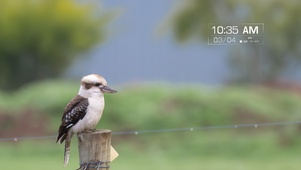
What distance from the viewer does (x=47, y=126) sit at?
659 inches

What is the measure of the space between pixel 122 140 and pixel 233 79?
8.73 meters

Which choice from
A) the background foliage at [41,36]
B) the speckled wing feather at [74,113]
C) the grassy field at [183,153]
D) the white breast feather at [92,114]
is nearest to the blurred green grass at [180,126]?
the grassy field at [183,153]

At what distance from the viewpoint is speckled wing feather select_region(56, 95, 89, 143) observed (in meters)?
5.13

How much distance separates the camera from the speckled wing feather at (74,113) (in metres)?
5.13

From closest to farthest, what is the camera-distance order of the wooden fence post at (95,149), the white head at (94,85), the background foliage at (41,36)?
the wooden fence post at (95,149), the white head at (94,85), the background foliage at (41,36)

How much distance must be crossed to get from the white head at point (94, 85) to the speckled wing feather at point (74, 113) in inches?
2.4

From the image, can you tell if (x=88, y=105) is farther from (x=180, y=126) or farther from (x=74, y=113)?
(x=180, y=126)

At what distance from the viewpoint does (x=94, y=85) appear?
509cm

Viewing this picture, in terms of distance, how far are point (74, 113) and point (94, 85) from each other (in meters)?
0.20

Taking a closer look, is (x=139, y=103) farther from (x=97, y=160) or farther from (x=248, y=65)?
(x=97, y=160)
